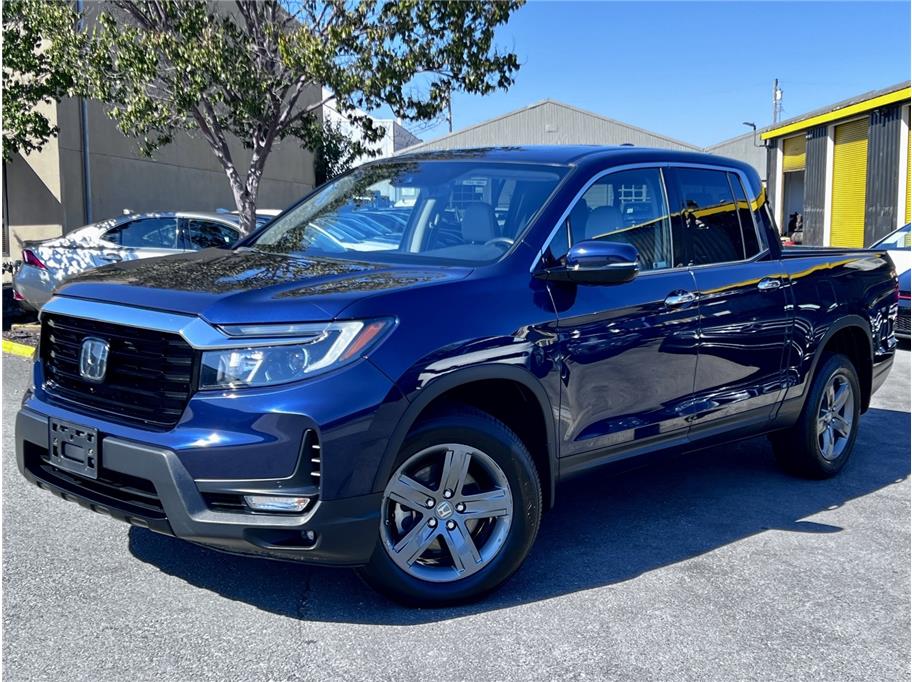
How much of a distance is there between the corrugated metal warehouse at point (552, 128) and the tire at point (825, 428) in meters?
40.6

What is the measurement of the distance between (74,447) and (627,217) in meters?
2.63

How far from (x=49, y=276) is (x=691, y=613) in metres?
9.03

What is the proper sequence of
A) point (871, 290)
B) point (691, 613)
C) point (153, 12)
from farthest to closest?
point (153, 12), point (871, 290), point (691, 613)

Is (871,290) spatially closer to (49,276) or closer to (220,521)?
(220,521)

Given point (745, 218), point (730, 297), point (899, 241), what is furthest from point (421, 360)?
point (899, 241)

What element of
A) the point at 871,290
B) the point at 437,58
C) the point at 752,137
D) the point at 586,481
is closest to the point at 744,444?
the point at 871,290

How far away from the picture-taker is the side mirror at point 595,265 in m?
3.88

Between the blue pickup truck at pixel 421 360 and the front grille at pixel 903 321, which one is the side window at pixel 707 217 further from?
the front grille at pixel 903 321

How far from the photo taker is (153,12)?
39.2 feet

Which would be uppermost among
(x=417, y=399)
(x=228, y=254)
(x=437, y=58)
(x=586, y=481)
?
(x=437, y=58)

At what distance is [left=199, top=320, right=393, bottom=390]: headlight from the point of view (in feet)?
10.7

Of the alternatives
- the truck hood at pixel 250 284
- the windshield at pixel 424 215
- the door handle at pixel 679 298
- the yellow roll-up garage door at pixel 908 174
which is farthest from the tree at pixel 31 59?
the yellow roll-up garage door at pixel 908 174

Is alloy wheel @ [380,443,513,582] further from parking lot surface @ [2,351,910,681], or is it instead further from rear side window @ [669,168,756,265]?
rear side window @ [669,168,756,265]

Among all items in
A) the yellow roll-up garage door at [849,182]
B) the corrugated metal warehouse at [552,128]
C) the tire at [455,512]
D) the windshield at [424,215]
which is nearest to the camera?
the tire at [455,512]
